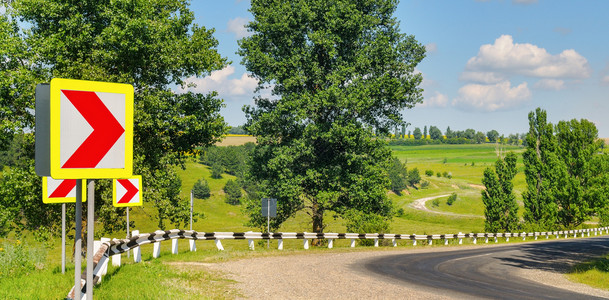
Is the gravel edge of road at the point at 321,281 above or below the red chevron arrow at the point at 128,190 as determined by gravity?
below

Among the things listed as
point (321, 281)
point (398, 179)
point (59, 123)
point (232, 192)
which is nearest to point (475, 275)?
point (321, 281)

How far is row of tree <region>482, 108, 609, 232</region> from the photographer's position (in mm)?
55625

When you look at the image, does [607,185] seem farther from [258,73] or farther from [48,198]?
[48,198]

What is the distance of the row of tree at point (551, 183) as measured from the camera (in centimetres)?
5562

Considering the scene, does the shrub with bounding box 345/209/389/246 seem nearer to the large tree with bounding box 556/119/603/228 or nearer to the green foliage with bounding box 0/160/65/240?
the green foliage with bounding box 0/160/65/240

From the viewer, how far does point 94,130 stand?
442cm

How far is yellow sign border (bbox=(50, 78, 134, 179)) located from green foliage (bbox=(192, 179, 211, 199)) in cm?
13638

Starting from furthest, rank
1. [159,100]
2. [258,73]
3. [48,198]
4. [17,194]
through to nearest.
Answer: [258,73] < [159,100] < [17,194] < [48,198]

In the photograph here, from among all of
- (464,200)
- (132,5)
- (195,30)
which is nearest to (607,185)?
(195,30)

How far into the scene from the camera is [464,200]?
513 feet

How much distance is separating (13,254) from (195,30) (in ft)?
64.6

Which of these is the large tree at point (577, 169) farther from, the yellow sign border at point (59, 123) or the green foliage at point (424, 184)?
the green foliage at point (424, 184)

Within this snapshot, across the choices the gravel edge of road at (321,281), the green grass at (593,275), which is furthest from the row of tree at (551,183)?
the gravel edge of road at (321,281)

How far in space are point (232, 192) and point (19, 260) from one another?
12903cm
